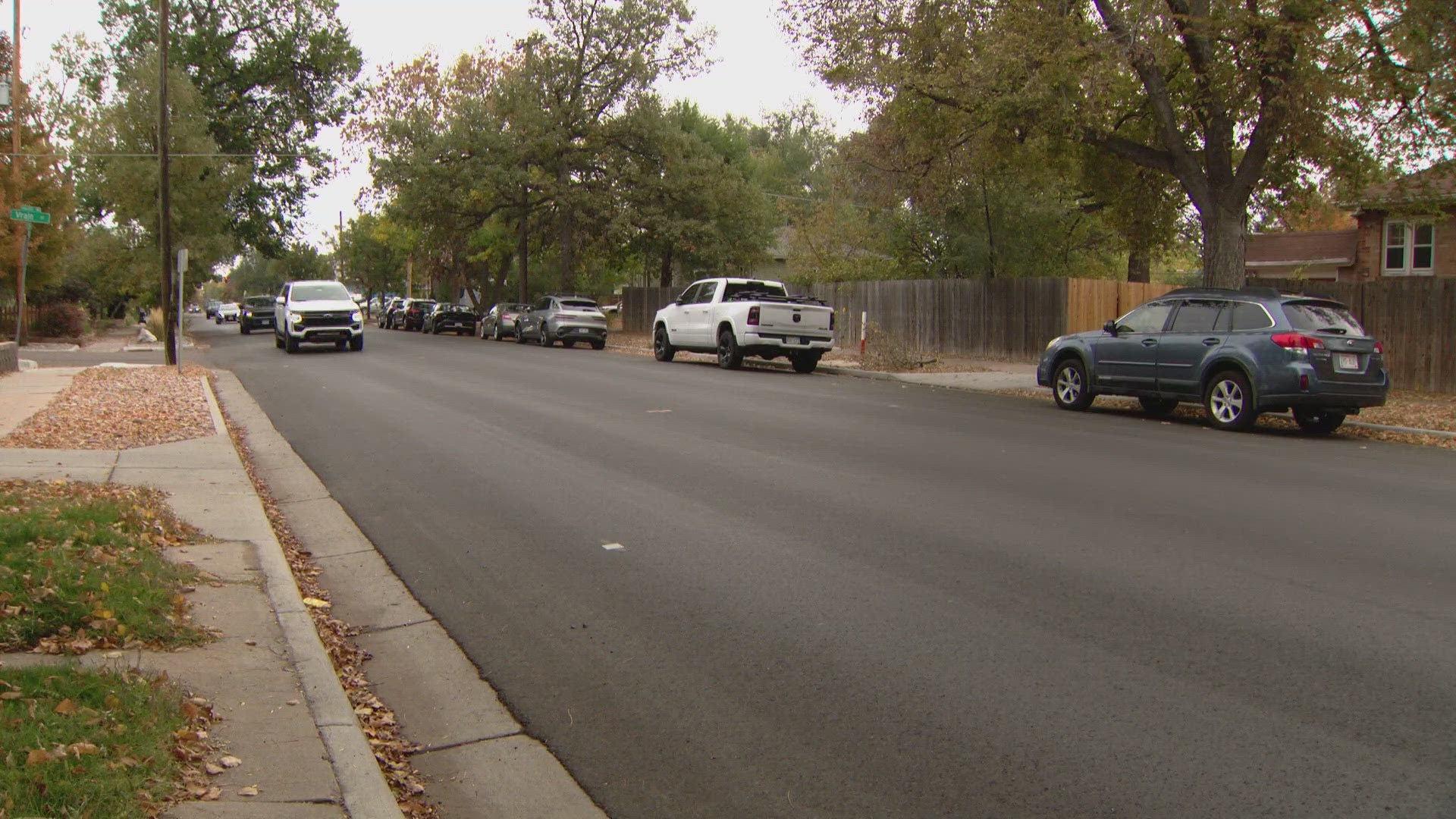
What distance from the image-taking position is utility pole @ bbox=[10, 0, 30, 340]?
2457 centimetres

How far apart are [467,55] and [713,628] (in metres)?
55.2

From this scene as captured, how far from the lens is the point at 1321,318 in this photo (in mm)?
13742

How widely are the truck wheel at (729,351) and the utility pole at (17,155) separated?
46.4 feet

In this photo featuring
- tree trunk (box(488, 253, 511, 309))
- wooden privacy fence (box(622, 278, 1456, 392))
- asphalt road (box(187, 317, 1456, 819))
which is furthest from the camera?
tree trunk (box(488, 253, 511, 309))

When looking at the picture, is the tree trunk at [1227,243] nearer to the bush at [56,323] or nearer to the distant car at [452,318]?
the distant car at [452,318]

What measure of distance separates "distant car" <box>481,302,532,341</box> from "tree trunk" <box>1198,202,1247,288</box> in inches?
893

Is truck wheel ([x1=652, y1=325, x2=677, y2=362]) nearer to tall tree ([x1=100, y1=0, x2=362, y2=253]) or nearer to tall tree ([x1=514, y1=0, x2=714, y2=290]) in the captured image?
tall tree ([x1=514, y1=0, x2=714, y2=290])

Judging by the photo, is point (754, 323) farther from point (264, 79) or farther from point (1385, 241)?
point (264, 79)

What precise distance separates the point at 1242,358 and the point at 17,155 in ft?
85.1

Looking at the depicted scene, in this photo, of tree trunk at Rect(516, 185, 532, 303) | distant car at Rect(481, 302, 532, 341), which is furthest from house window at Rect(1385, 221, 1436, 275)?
tree trunk at Rect(516, 185, 532, 303)

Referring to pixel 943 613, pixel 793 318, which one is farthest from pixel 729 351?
pixel 943 613

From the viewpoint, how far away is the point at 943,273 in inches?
1289

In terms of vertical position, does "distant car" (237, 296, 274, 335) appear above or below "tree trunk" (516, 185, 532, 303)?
below

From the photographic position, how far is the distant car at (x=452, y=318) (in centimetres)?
4359
